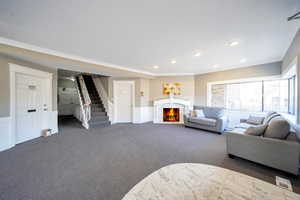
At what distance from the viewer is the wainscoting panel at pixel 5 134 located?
2.84 m

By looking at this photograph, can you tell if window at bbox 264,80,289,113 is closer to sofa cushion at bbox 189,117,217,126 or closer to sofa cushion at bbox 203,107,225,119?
sofa cushion at bbox 203,107,225,119

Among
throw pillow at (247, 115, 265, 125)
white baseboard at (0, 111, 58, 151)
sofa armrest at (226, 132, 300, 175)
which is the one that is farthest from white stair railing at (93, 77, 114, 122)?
throw pillow at (247, 115, 265, 125)

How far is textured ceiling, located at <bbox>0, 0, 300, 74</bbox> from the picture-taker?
164 cm

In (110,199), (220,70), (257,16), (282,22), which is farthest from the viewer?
(220,70)

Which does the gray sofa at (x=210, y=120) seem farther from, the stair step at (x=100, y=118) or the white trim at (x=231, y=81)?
the stair step at (x=100, y=118)

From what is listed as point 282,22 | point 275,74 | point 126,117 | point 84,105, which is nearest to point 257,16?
point 282,22

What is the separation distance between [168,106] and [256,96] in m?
3.55

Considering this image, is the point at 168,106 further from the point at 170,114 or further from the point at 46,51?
the point at 46,51

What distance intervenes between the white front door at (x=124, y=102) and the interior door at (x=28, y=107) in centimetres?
289

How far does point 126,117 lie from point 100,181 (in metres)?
4.29

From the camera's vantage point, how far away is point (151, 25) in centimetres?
208

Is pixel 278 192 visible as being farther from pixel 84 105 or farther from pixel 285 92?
A: pixel 84 105

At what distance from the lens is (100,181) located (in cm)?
185

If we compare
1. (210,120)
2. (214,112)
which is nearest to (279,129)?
(210,120)
